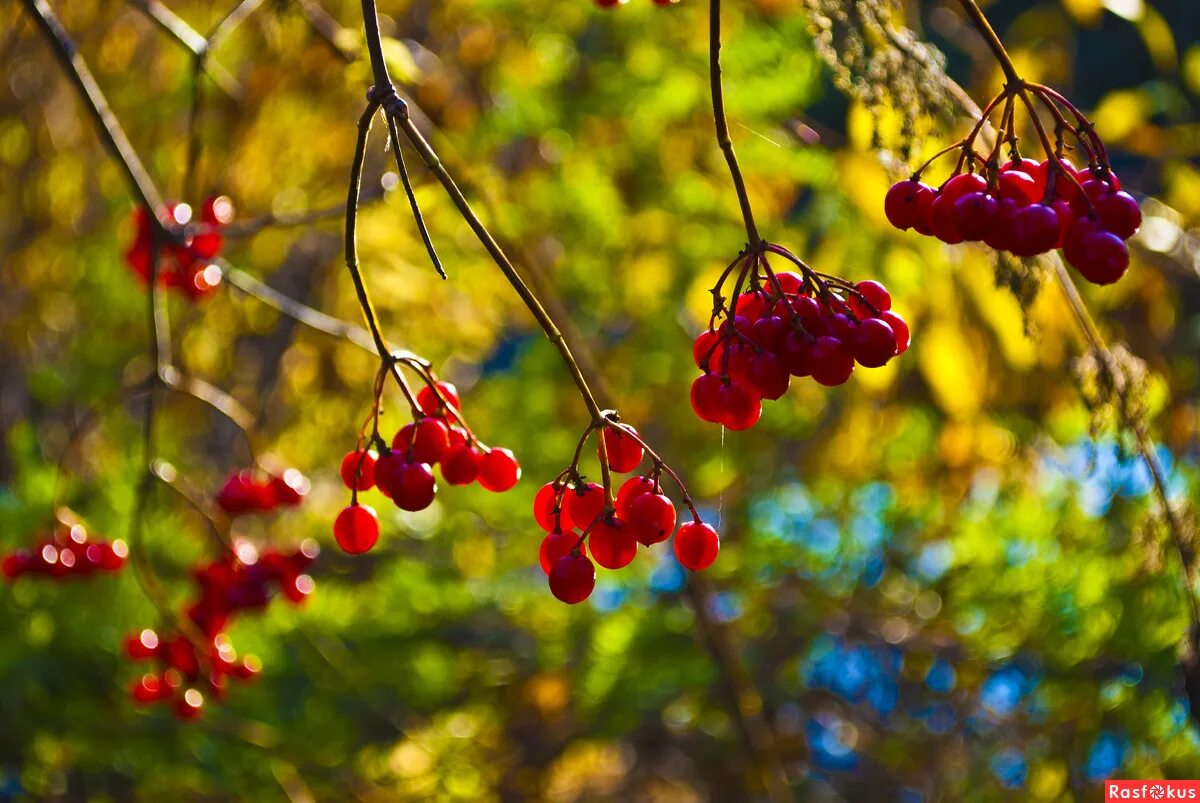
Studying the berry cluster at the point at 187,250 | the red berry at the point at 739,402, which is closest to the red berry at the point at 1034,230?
the red berry at the point at 739,402

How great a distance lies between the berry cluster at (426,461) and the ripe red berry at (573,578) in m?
0.10

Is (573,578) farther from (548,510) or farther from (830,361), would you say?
(830,361)

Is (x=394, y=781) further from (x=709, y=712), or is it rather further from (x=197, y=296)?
(x=197, y=296)

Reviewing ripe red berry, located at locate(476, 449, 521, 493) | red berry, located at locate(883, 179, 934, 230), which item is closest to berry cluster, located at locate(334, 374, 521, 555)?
→ ripe red berry, located at locate(476, 449, 521, 493)

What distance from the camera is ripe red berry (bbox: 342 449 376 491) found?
3.33 feet

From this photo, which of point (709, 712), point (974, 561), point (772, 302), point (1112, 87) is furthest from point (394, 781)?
point (1112, 87)

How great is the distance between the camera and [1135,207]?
0.86 metres

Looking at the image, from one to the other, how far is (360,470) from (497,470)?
12 centimetres

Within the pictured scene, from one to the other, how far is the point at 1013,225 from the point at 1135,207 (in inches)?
3.6

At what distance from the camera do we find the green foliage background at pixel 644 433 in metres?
2.32

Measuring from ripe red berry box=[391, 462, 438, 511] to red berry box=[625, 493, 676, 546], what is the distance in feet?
Result: 0.52

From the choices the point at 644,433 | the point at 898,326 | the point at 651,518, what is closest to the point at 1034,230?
the point at 898,326

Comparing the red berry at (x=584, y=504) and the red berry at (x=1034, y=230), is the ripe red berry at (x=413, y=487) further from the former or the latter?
the red berry at (x=1034, y=230)

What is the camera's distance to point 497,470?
1.00 metres
